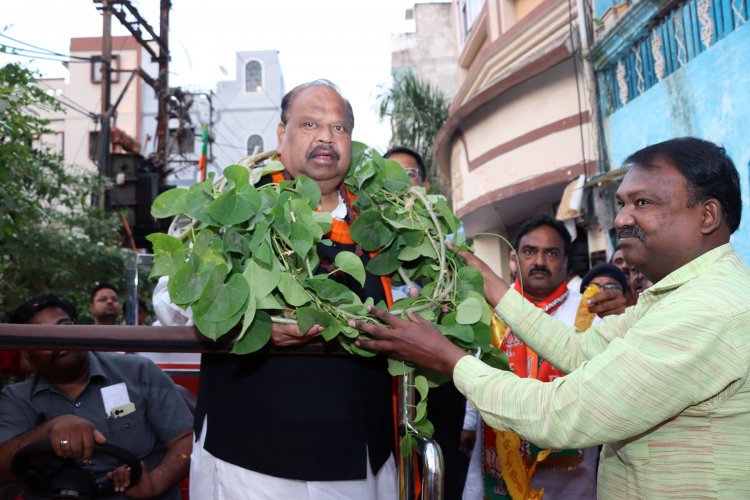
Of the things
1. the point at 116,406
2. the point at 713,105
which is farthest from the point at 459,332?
the point at 713,105

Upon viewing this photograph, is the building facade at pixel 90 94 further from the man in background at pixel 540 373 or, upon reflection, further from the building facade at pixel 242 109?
the man in background at pixel 540 373

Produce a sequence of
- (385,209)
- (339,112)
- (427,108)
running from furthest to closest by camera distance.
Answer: (427,108) → (339,112) → (385,209)

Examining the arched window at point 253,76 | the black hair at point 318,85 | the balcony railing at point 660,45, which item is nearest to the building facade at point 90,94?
the arched window at point 253,76

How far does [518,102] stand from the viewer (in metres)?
10.6

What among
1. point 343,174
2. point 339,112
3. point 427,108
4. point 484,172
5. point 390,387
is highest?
point 427,108

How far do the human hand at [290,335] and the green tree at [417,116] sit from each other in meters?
16.9

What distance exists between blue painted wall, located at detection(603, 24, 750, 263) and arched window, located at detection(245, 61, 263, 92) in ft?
82.5

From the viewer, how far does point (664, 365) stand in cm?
169

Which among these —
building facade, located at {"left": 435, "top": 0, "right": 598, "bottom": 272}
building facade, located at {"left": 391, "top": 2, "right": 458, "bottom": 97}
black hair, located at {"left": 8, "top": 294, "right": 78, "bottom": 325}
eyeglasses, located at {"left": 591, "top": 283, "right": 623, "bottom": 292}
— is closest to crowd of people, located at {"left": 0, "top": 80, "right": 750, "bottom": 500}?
black hair, located at {"left": 8, "top": 294, "right": 78, "bottom": 325}

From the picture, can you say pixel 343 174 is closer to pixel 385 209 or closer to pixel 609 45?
pixel 385 209

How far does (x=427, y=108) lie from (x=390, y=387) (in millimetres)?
17181

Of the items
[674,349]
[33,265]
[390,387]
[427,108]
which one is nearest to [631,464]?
[674,349]

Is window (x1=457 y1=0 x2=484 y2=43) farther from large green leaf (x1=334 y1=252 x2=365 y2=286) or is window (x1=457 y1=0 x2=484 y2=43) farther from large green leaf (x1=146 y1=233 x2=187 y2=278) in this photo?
large green leaf (x1=146 y1=233 x2=187 y2=278)

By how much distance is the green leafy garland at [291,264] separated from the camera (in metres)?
1.81
